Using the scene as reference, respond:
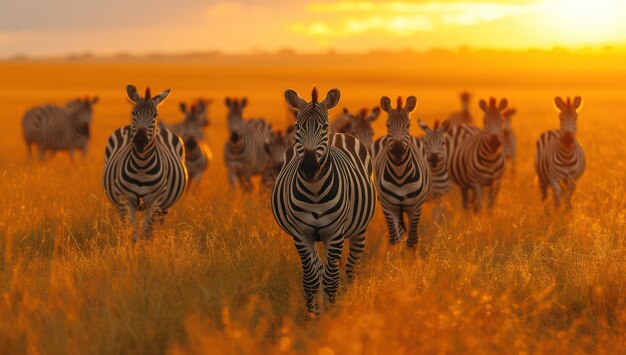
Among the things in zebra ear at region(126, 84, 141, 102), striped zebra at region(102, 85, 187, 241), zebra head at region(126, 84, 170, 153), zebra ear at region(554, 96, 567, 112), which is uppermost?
zebra ear at region(554, 96, 567, 112)

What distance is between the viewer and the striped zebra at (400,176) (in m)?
8.19

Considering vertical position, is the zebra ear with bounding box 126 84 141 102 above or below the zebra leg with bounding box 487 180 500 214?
above

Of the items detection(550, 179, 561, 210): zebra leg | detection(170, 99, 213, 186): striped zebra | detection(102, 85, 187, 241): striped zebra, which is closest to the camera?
detection(102, 85, 187, 241): striped zebra

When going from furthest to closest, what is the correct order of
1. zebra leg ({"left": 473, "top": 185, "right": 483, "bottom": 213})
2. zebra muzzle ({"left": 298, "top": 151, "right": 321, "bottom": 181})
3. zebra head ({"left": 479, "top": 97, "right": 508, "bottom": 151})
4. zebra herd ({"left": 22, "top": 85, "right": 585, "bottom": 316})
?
zebra leg ({"left": 473, "top": 185, "right": 483, "bottom": 213})
zebra head ({"left": 479, "top": 97, "right": 508, "bottom": 151})
zebra herd ({"left": 22, "top": 85, "right": 585, "bottom": 316})
zebra muzzle ({"left": 298, "top": 151, "right": 321, "bottom": 181})

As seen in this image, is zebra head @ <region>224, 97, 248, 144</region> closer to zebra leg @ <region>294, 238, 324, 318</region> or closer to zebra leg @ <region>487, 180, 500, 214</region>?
zebra leg @ <region>487, 180, 500, 214</region>

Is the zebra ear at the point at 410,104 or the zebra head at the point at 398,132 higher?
the zebra ear at the point at 410,104

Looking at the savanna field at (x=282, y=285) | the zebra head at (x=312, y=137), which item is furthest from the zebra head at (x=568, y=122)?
the zebra head at (x=312, y=137)

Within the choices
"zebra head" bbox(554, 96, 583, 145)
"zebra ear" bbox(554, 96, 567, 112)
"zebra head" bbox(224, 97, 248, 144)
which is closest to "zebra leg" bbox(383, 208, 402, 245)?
"zebra head" bbox(554, 96, 583, 145)

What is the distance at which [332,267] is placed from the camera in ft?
21.5

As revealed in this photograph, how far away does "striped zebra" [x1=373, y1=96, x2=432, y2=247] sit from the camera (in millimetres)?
8188

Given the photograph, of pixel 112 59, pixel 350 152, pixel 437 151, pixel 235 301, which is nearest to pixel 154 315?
pixel 235 301

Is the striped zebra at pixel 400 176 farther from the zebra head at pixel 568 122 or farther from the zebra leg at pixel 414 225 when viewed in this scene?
the zebra head at pixel 568 122

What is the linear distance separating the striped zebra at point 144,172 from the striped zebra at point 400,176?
2767 millimetres

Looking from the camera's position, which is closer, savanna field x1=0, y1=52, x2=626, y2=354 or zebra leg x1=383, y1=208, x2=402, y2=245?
savanna field x1=0, y1=52, x2=626, y2=354
